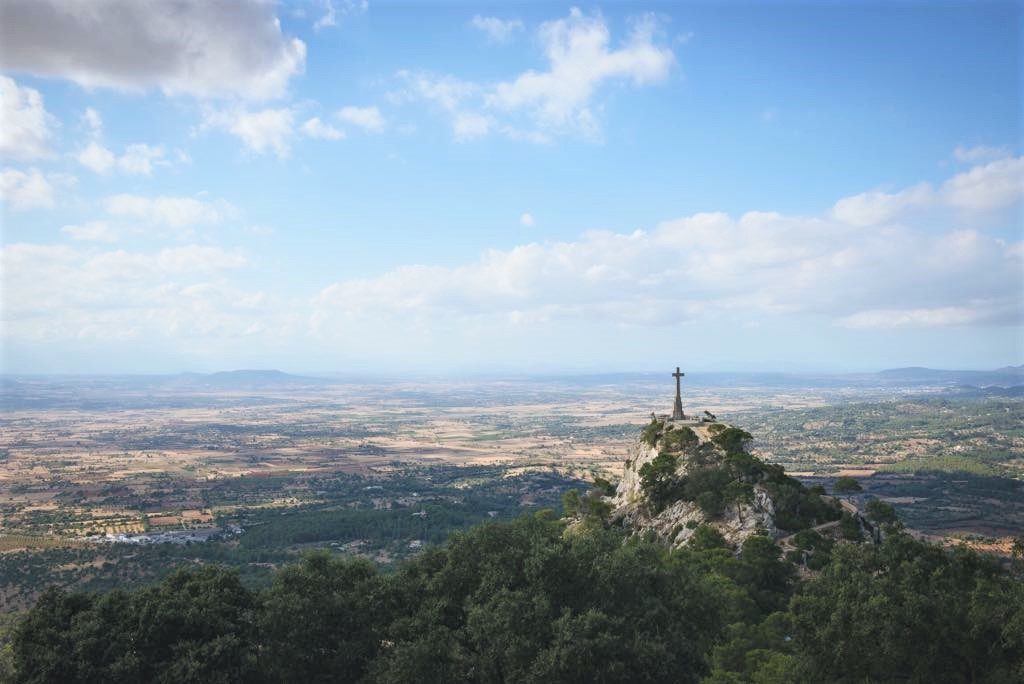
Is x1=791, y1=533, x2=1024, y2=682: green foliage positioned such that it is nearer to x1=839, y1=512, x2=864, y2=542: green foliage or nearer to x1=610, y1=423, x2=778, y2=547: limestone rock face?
x1=839, y1=512, x2=864, y2=542: green foliage

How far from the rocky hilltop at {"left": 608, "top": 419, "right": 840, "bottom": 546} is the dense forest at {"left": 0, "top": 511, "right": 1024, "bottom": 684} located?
1722 cm

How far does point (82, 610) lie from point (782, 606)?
32894mm

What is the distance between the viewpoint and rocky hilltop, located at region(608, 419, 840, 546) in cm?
4834

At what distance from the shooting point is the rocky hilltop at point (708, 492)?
48344 mm

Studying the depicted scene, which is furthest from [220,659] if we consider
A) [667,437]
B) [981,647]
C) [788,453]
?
[788,453]

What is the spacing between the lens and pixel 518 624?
81.8ft

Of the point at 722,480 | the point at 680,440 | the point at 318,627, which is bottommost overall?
the point at 318,627

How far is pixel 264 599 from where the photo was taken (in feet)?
92.0

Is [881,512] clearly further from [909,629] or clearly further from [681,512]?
[909,629]

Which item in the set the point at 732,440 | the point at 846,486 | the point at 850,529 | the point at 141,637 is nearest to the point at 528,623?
the point at 141,637

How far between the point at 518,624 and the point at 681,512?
99.9ft

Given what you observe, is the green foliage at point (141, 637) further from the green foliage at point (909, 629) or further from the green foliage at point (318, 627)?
the green foliage at point (909, 629)

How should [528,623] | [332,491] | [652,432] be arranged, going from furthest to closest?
[332,491] < [652,432] < [528,623]

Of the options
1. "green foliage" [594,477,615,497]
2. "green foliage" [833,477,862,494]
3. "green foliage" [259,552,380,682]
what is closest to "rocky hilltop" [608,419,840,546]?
"green foliage" [594,477,615,497]
